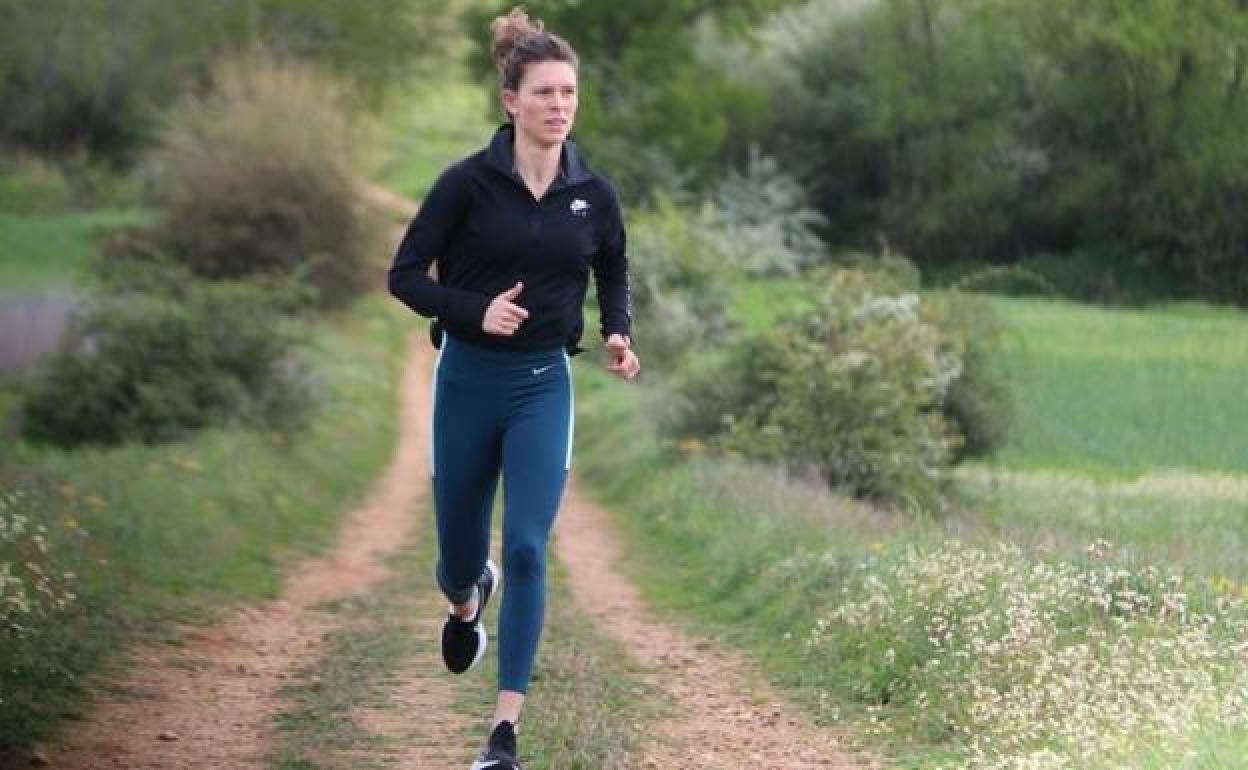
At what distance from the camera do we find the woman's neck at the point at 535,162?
24.9ft

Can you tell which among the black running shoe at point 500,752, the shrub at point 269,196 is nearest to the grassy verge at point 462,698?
the black running shoe at point 500,752

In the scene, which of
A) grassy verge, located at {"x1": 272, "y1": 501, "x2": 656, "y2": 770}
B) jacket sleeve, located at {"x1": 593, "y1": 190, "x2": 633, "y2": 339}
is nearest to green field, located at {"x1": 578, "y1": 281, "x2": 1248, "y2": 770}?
grassy verge, located at {"x1": 272, "y1": 501, "x2": 656, "y2": 770}

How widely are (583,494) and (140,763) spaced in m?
14.3

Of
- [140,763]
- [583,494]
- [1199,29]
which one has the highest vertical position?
[1199,29]

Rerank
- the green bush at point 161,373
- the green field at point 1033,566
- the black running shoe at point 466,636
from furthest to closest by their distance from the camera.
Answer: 1. the green bush at point 161,373
2. the black running shoe at point 466,636
3. the green field at point 1033,566

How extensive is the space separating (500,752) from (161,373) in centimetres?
1484

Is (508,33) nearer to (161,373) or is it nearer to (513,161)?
(513,161)

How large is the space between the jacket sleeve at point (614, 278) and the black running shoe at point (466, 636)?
4.23 ft

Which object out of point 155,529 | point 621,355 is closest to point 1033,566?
point 621,355

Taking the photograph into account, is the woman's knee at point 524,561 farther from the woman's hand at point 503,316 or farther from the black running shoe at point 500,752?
the woman's hand at point 503,316

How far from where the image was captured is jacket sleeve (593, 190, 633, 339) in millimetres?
7898

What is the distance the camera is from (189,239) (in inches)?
1425

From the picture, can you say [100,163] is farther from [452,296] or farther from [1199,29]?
[452,296]

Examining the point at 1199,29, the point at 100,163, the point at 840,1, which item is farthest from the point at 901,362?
the point at 100,163
